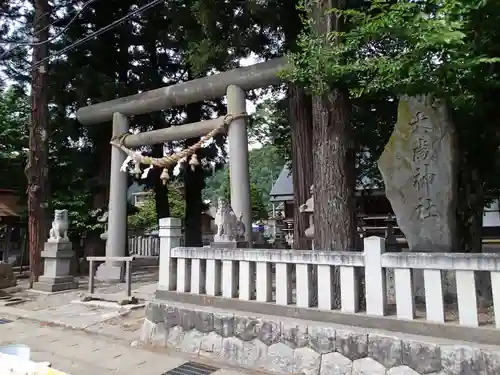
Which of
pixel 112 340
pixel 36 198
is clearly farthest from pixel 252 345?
pixel 36 198

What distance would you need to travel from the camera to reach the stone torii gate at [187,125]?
8.43 m

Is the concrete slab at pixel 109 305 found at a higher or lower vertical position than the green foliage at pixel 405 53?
lower

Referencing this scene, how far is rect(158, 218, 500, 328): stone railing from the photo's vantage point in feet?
10.8

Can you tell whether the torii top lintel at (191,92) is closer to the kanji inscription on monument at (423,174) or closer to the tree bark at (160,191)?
the kanji inscription on monument at (423,174)

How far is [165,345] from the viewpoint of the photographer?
16.0 feet

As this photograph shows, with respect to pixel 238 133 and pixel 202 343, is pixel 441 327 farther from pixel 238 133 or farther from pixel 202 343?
pixel 238 133

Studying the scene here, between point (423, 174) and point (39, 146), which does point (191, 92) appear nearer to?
point (39, 146)

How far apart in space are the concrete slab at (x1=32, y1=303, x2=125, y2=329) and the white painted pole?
9.71 feet

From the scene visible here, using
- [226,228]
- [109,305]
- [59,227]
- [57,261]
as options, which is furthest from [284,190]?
[226,228]

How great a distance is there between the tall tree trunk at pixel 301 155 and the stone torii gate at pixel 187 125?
0.90 m

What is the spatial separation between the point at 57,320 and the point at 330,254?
4742mm

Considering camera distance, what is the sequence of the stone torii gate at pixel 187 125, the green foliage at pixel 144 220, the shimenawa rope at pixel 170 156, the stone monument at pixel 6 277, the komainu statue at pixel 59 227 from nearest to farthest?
the stone torii gate at pixel 187 125 → the shimenawa rope at pixel 170 156 → the komainu statue at pixel 59 227 → the stone monument at pixel 6 277 → the green foliage at pixel 144 220

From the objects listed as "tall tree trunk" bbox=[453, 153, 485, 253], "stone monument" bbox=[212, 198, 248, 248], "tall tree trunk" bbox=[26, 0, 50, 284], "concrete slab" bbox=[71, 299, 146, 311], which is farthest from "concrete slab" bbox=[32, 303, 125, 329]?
"tall tree trunk" bbox=[453, 153, 485, 253]

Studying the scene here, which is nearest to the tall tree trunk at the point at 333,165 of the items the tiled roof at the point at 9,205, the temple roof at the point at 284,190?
the tiled roof at the point at 9,205
